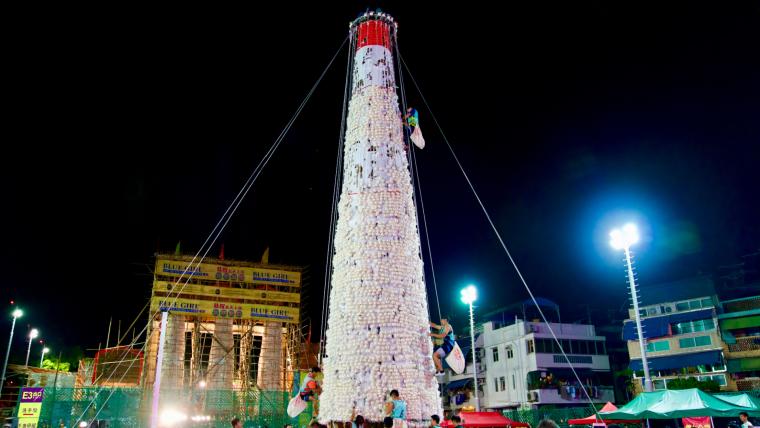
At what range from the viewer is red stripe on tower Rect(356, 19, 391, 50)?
1433 cm

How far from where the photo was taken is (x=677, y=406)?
47.9ft

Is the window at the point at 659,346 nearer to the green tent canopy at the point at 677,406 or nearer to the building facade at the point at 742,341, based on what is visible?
the building facade at the point at 742,341

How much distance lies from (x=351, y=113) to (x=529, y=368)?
97.5 feet

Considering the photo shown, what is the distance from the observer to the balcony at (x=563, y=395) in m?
36.4

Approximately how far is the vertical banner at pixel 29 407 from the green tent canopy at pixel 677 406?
15.5m

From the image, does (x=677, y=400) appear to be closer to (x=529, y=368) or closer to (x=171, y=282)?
(x=529, y=368)

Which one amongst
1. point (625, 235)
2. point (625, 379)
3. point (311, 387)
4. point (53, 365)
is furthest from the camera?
point (53, 365)

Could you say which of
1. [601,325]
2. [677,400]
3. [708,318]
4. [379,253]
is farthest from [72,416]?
[601,325]

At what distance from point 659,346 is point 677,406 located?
23.3 metres

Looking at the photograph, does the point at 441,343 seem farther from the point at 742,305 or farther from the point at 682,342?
the point at 742,305

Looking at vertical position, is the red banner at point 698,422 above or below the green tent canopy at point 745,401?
below

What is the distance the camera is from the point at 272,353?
37.2m

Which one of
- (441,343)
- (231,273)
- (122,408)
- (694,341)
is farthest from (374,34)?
(694,341)

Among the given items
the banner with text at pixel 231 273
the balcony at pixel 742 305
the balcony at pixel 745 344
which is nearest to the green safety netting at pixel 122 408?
the banner with text at pixel 231 273
